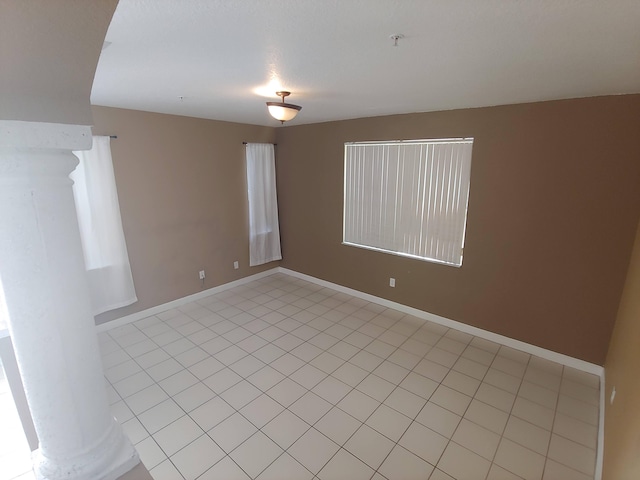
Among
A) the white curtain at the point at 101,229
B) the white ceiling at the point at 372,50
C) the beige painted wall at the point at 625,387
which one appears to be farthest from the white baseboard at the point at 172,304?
the beige painted wall at the point at 625,387

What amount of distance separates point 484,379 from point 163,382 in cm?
286

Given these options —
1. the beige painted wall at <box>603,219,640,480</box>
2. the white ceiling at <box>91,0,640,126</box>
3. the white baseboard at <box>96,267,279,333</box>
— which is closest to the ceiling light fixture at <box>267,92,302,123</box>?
the white ceiling at <box>91,0,640,126</box>

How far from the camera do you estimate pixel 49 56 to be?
722 millimetres

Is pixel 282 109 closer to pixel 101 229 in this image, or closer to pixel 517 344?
pixel 101 229

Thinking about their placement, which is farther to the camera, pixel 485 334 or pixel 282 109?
pixel 485 334

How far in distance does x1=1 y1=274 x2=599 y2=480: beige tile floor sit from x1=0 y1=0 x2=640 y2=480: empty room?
0.02m

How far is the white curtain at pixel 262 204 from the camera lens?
470cm

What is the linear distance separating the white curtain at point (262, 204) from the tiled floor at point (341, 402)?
146cm

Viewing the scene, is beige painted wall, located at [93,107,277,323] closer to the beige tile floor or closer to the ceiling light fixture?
the beige tile floor

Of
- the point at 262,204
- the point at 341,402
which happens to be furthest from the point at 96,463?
the point at 262,204

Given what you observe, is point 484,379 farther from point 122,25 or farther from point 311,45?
point 122,25

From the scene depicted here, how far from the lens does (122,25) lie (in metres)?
1.31

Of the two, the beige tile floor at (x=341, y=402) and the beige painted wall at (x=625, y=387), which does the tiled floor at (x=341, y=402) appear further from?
the beige painted wall at (x=625, y=387)

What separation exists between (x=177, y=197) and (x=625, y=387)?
442 cm
